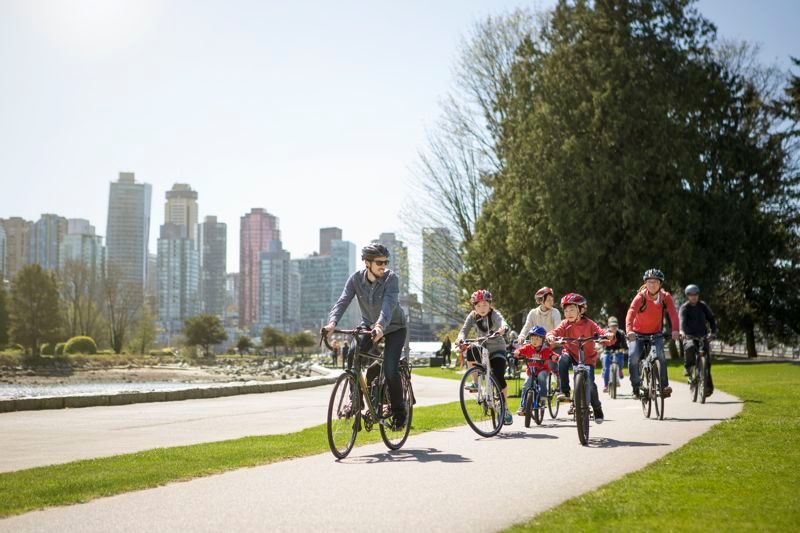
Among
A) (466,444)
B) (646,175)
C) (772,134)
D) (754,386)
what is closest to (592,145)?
(646,175)

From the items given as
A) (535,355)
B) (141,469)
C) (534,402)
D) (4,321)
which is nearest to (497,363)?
(535,355)

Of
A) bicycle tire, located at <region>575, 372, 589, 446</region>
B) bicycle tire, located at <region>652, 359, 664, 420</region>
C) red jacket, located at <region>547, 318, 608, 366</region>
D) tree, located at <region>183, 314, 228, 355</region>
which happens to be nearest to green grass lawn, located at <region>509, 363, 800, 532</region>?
bicycle tire, located at <region>575, 372, 589, 446</region>

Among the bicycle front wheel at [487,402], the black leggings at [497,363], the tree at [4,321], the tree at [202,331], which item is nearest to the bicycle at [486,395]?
Answer: the bicycle front wheel at [487,402]

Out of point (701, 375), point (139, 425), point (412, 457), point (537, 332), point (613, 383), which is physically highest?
point (537, 332)

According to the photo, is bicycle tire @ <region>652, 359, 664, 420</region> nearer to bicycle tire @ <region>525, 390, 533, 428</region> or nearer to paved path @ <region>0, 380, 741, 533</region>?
bicycle tire @ <region>525, 390, 533, 428</region>

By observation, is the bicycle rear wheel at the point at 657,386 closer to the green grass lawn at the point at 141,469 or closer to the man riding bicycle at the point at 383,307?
the green grass lawn at the point at 141,469

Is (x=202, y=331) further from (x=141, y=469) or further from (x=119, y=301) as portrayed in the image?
(x=141, y=469)

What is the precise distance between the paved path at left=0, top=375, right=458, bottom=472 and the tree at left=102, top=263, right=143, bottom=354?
84196 mm

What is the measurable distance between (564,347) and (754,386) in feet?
37.9

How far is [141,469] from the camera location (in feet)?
28.2

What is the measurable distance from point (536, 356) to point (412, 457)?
3.71m

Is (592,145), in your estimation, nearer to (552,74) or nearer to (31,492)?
(552,74)

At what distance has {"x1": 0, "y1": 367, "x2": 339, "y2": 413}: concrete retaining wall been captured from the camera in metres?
17.3

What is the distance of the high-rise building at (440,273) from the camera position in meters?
47.6
